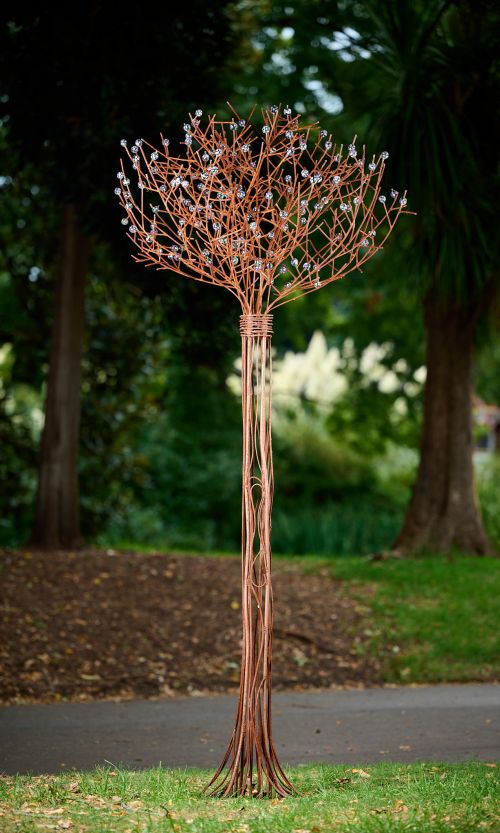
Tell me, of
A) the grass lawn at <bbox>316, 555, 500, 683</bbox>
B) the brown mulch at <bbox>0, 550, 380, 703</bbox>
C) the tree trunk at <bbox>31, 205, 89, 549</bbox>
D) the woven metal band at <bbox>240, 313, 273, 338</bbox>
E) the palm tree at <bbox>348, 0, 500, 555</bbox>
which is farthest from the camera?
the tree trunk at <bbox>31, 205, 89, 549</bbox>

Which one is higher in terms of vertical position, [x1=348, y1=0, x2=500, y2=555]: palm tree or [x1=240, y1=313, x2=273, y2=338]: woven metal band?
[x1=348, y1=0, x2=500, y2=555]: palm tree

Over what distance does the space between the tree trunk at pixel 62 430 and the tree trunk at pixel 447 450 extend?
3740 mm

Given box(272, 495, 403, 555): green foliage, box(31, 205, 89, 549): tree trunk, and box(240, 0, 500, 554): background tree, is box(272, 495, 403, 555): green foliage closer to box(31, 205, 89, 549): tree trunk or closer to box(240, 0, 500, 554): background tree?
box(240, 0, 500, 554): background tree

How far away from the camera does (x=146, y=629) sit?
9.31 metres

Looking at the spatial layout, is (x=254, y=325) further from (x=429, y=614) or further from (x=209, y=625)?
(x=429, y=614)

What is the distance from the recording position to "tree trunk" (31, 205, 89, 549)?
1133cm

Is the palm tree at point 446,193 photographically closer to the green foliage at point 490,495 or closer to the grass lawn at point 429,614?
the grass lawn at point 429,614

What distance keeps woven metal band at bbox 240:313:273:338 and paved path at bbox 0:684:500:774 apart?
2.67m

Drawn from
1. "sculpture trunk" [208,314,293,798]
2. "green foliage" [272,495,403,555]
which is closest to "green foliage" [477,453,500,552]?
"green foliage" [272,495,403,555]

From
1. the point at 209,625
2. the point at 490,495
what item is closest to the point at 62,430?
the point at 209,625

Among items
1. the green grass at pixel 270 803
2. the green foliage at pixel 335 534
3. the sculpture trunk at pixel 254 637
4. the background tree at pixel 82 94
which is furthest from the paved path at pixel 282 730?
the green foliage at pixel 335 534

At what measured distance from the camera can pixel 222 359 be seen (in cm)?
1365

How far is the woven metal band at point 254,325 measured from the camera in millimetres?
5281

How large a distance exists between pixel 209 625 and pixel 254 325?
4.87 meters
